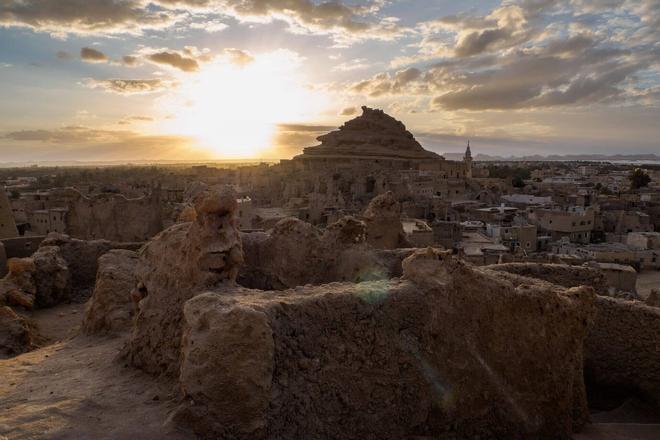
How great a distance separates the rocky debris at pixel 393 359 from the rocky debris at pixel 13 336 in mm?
4609

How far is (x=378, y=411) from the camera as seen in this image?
17.3 feet

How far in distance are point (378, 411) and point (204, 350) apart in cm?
197

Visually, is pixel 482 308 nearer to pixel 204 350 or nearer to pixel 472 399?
pixel 472 399

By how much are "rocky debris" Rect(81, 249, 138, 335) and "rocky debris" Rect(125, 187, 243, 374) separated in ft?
6.01

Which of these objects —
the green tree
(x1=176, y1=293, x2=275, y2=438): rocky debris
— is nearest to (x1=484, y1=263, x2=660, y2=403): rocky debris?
(x1=176, y1=293, x2=275, y2=438): rocky debris

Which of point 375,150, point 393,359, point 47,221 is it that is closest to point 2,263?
point 393,359

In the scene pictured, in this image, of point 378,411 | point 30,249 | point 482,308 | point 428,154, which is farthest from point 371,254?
point 428,154

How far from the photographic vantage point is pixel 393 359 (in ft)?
17.8

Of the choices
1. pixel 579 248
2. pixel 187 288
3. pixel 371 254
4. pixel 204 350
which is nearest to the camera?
pixel 204 350

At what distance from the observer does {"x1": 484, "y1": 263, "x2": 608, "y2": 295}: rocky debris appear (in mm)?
9586

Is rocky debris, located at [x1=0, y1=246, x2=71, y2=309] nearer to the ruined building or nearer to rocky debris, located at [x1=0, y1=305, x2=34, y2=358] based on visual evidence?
rocky debris, located at [x1=0, y1=305, x2=34, y2=358]

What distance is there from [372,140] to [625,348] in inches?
2364

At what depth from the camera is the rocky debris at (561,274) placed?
9586mm

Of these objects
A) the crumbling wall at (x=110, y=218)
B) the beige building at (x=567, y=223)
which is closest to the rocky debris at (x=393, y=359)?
the crumbling wall at (x=110, y=218)
